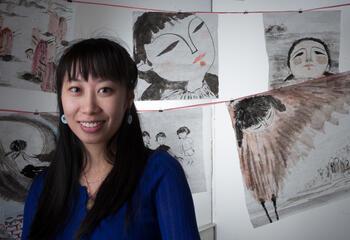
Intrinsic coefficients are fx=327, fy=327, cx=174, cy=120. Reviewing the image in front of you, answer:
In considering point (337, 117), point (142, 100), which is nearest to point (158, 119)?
point (142, 100)

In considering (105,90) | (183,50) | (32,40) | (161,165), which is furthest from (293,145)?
(32,40)

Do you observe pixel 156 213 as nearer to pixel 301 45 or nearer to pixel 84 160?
pixel 84 160

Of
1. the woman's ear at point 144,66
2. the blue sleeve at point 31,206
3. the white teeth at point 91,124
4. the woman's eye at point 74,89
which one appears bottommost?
the blue sleeve at point 31,206

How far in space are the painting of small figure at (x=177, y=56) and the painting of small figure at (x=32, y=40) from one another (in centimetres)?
42

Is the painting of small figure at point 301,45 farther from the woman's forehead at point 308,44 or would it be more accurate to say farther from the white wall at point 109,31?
the white wall at point 109,31

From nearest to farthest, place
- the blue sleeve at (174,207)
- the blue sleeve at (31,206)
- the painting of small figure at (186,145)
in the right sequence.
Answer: the blue sleeve at (174,207), the blue sleeve at (31,206), the painting of small figure at (186,145)

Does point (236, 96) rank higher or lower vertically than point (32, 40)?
lower

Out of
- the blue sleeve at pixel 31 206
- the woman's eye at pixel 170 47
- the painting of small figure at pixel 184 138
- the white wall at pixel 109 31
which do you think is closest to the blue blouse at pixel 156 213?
the blue sleeve at pixel 31 206

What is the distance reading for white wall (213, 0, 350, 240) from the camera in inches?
63.4

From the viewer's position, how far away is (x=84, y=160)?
93 cm

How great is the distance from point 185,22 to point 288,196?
999 millimetres

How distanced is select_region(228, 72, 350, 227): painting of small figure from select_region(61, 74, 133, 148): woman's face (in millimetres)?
997

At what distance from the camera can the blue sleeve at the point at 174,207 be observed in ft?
2.42

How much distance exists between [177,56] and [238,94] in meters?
0.37
